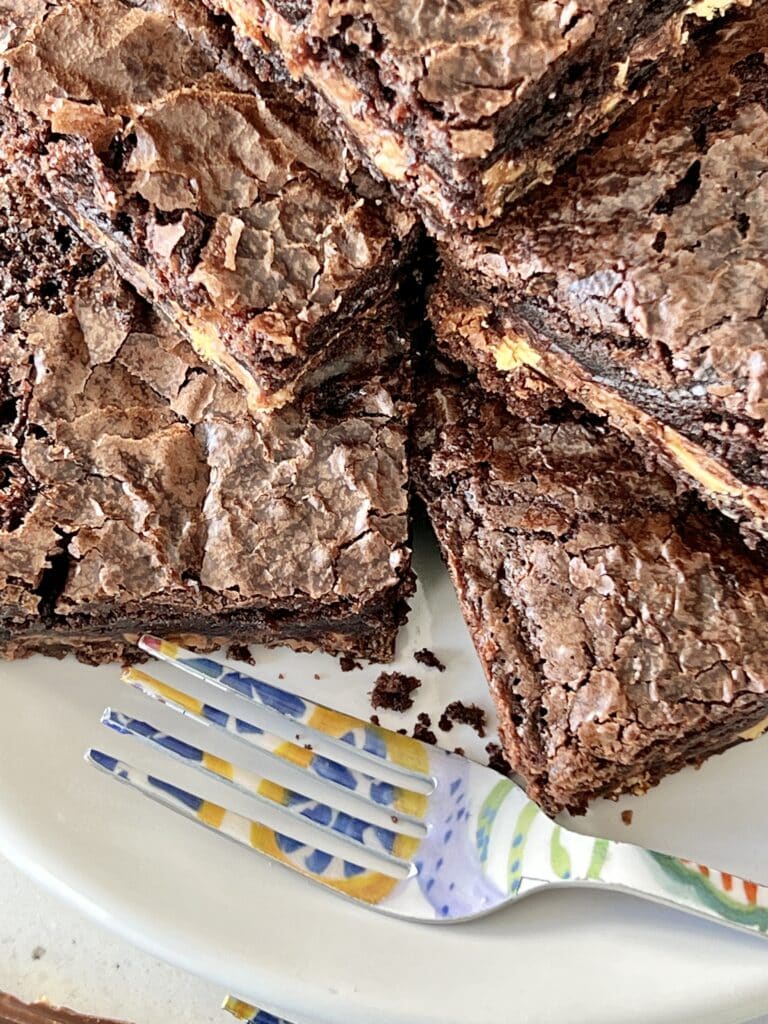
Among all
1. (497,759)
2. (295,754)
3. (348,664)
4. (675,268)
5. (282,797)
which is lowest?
(282,797)

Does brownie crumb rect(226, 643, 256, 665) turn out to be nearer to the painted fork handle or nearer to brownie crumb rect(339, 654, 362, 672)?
brownie crumb rect(339, 654, 362, 672)

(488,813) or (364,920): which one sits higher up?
(488,813)

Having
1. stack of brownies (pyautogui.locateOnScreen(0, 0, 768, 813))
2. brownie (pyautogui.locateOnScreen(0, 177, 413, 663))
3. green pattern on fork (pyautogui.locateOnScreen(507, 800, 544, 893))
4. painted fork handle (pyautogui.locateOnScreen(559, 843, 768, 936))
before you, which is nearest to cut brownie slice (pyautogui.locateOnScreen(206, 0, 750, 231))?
stack of brownies (pyautogui.locateOnScreen(0, 0, 768, 813))

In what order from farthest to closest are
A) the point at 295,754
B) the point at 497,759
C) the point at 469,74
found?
1. the point at 497,759
2. the point at 295,754
3. the point at 469,74

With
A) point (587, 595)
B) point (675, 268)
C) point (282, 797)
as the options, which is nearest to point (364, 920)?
point (282, 797)

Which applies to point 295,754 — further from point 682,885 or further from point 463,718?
point 682,885

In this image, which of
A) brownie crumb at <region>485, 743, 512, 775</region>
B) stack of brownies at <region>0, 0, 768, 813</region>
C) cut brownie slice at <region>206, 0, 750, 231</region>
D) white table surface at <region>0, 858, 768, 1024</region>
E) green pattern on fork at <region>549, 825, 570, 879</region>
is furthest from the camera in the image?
white table surface at <region>0, 858, 768, 1024</region>

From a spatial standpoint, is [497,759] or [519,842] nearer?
[519,842]
